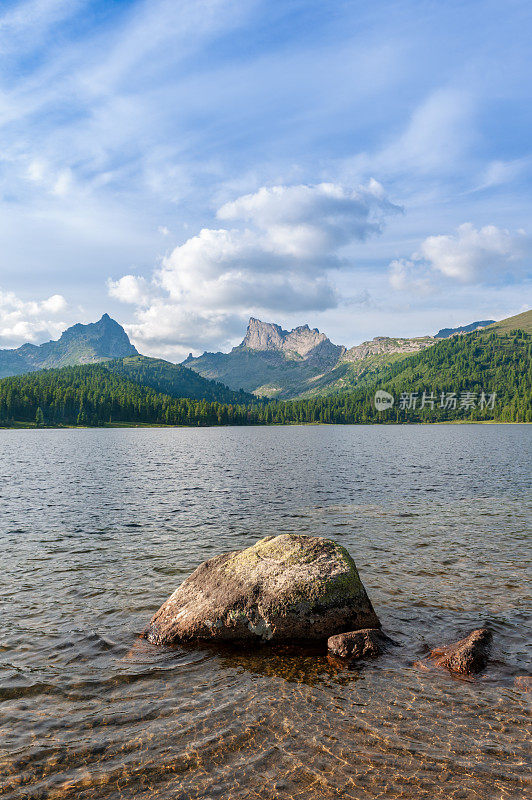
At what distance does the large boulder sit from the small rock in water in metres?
0.69

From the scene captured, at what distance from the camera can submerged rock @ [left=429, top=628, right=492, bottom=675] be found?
13.5 metres

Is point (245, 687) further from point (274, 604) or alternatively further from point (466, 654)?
point (466, 654)

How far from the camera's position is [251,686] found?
41.8 feet

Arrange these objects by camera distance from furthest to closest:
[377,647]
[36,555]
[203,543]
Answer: [203,543], [36,555], [377,647]

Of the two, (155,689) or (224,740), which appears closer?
(224,740)

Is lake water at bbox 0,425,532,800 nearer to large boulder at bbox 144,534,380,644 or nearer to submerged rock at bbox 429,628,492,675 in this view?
submerged rock at bbox 429,628,492,675

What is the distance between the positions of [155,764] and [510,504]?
40.7 meters

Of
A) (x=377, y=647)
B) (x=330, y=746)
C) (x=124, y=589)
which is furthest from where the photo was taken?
(x=124, y=589)

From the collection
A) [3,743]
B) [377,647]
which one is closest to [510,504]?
[377,647]

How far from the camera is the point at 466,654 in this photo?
44.8 ft

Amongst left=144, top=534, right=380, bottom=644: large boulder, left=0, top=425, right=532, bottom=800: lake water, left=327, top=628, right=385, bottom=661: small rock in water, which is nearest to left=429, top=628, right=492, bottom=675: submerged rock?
left=0, top=425, right=532, bottom=800: lake water

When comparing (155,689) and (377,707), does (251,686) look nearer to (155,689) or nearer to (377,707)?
(155,689)

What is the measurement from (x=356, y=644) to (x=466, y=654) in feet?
11.2

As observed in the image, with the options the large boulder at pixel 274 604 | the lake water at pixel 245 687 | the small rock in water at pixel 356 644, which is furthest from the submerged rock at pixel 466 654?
the large boulder at pixel 274 604
